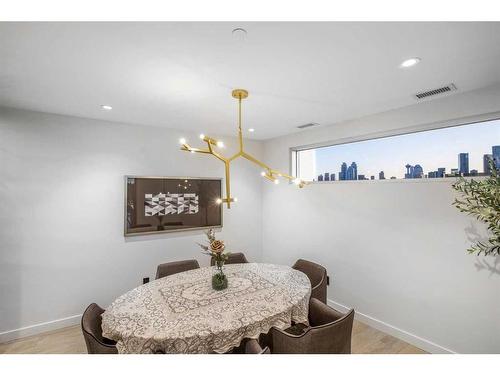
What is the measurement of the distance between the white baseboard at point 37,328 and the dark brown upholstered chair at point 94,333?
4.88 ft

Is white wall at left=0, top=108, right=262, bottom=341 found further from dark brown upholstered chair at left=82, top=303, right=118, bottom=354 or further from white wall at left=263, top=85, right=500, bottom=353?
white wall at left=263, top=85, right=500, bottom=353

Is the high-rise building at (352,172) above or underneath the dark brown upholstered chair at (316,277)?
above

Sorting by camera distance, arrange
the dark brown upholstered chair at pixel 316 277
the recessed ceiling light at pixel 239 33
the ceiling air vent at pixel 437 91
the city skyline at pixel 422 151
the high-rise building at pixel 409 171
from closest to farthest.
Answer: the recessed ceiling light at pixel 239 33, the ceiling air vent at pixel 437 91, the city skyline at pixel 422 151, the dark brown upholstered chair at pixel 316 277, the high-rise building at pixel 409 171

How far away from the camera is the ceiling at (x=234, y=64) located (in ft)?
4.44

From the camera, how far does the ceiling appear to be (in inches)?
53.2

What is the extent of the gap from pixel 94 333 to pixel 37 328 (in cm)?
181

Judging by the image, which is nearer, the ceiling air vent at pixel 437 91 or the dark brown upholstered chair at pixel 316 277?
the ceiling air vent at pixel 437 91

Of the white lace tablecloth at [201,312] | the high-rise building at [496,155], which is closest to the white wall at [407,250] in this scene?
the high-rise building at [496,155]

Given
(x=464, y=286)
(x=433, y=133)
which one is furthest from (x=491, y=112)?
(x=464, y=286)

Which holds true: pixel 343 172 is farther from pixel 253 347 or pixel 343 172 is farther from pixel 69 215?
pixel 69 215

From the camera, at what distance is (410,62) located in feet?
5.59

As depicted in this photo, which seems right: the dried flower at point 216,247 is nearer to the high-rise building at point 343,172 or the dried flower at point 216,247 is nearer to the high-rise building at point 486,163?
the high-rise building at point 343,172

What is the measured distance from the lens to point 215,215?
4004 millimetres
